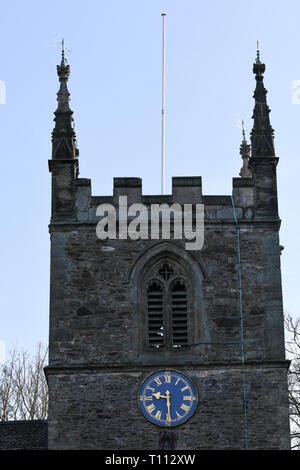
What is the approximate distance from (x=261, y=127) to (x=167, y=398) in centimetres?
717

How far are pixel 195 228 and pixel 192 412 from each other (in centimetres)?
445

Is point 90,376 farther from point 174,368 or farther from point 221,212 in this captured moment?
point 221,212

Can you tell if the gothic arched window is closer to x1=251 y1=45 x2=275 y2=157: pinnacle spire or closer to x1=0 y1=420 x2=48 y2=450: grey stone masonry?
x1=251 y1=45 x2=275 y2=157: pinnacle spire

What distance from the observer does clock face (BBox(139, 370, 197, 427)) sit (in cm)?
3092

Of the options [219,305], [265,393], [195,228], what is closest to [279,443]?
[265,393]

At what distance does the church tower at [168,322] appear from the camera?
101 ft

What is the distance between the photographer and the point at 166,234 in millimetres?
32688

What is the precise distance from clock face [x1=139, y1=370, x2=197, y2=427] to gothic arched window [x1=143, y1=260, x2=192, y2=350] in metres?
0.83

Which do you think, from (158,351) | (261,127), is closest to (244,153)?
(261,127)

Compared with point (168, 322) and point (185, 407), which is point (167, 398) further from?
point (168, 322)

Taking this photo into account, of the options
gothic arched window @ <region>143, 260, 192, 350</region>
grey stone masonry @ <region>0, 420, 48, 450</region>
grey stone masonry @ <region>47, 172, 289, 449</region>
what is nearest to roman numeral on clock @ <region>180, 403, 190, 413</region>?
grey stone masonry @ <region>47, 172, 289, 449</region>

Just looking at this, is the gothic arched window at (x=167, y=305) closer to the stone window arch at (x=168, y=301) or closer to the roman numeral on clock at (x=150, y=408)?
the stone window arch at (x=168, y=301)

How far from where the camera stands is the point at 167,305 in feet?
106
